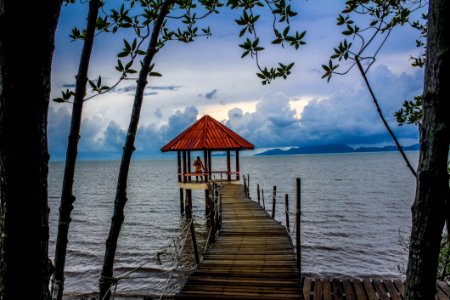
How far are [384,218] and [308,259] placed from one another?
41.4ft

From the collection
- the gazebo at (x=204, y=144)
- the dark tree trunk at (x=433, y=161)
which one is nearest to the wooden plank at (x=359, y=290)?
the dark tree trunk at (x=433, y=161)

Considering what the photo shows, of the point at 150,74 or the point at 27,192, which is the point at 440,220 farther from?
the point at 150,74

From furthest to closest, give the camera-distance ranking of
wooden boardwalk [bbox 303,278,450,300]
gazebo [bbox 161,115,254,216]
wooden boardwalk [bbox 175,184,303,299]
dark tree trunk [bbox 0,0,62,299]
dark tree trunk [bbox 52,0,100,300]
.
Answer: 1. gazebo [bbox 161,115,254,216]
2. wooden boardwalk [bbox 303,278,450,300]
3. wooden boardwalk [bbox 175,184,303,299]
4. dark tree trunk [bbox 52,0,100,300]
5. dark tree trunk [bbox 0,0,62,299]

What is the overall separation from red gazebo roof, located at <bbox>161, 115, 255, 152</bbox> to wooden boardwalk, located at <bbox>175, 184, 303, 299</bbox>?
9665 mm

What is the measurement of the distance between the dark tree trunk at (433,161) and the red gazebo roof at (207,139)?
60.4 ft

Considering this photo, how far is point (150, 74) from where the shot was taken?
274cm

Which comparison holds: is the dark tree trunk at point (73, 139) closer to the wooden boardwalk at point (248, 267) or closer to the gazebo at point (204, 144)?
the wooden boardwalk at point (248, 267)

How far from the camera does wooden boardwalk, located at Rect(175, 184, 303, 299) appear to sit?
18.0 feet

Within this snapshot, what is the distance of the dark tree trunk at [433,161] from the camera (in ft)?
5.68

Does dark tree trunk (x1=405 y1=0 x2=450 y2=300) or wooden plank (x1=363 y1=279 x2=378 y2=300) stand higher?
dark tree trunk (x1=405 y1=0 x2=450 y2=300)

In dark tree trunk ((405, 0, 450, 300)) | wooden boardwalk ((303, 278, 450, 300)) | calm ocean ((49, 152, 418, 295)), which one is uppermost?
dark tree trunk ((405, 0, 450, 300))

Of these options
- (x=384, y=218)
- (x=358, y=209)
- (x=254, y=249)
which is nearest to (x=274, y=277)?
(x=254, y=249)

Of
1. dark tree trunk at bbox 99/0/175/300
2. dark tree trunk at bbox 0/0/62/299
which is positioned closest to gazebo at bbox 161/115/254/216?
dark tree trunk at bbox 99/0/175/300

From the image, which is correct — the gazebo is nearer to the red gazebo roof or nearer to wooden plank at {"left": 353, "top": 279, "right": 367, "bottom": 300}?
the red gazebo roof
